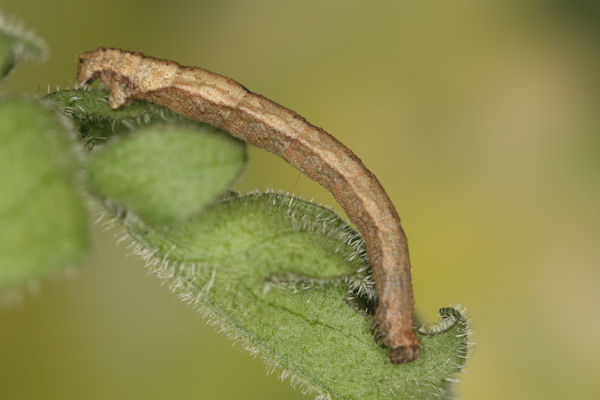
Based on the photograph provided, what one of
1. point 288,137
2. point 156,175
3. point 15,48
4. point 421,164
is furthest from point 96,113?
point 421,164

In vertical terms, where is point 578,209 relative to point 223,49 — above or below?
above

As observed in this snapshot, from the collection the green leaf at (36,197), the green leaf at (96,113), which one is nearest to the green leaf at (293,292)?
the green leaf at (36,197)

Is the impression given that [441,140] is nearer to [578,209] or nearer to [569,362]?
[578,209]

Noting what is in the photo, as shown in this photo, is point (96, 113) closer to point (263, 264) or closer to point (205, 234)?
point (205, 234)

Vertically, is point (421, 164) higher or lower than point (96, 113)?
higher

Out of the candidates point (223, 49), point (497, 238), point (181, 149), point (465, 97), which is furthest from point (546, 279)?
point (181, 149)

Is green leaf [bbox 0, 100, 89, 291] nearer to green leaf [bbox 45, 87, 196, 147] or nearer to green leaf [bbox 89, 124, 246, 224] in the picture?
green leaf [bbox 89, 124, 246, 224]

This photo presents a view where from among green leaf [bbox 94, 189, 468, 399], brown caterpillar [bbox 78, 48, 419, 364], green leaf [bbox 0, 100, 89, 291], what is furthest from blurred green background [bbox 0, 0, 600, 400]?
green leaf [bbox 0, 100, 89, 291]
